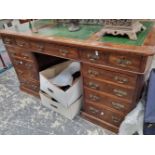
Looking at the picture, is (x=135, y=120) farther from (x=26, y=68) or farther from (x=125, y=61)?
(x=26, y=68)

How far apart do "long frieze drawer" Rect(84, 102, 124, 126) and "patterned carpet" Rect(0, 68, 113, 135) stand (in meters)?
0.12

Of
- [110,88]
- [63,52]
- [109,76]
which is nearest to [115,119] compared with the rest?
[110,88]

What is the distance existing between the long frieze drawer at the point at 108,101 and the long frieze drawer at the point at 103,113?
6 centimetres

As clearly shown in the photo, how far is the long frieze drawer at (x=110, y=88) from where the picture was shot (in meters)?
1.18

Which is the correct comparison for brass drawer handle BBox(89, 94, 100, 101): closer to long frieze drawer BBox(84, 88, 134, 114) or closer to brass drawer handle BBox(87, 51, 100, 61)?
long frieze drawer BBox(84, 88, 134, 114)

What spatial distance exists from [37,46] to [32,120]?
76cm

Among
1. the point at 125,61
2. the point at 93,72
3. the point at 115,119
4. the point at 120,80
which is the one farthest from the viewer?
the point at 115,119

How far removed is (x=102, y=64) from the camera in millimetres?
1161

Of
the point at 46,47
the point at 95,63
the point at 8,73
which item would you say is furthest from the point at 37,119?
the point at 8,73

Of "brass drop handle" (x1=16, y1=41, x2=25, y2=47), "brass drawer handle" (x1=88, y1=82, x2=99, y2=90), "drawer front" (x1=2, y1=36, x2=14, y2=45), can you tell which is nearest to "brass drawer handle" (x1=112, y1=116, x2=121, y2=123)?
"brass drawer handle" (x1=88, y1=82, x2=99, y2=90)

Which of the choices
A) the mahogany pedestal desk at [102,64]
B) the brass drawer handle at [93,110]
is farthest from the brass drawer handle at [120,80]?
the brass drawer handle at [93,110]

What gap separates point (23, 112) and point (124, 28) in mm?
1351

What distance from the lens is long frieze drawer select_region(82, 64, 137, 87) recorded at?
1113 millimetres

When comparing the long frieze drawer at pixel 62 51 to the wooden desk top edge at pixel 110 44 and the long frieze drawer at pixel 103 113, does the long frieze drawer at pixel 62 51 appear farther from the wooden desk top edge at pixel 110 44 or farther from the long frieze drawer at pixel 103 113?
the long frieze drawer at pixel 103 113
